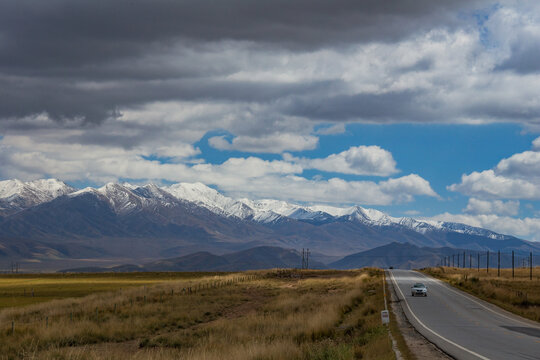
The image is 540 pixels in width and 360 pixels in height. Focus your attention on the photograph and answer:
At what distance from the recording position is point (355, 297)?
53156 mm

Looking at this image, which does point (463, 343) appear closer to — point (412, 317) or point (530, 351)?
point (530, 351)

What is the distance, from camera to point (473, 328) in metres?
31.7

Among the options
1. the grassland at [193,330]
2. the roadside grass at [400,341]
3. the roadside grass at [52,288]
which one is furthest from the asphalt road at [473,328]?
the roadside grass at [52,288]

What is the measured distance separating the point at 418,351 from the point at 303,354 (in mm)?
4861

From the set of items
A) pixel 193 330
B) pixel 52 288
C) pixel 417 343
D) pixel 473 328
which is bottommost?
pixel 52 288

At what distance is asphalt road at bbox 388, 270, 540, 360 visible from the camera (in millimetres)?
22234

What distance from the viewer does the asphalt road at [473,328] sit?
22234 mm

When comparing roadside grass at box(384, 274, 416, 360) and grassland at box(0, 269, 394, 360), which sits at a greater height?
roadside grass at box(384, 274, 416, 360)

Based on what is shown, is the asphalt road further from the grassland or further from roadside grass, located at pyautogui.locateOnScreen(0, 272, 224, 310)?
roadside grass, located at pyautogui.locateOnScreen(0, 272, 224, 310)

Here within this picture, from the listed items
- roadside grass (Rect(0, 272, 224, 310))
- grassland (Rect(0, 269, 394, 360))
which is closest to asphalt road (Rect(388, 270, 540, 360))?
grassland (Rect(0, 269, 394, 360))

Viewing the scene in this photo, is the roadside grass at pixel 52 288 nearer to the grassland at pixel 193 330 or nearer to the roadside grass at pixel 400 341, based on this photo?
the grassland at pixel 193 330

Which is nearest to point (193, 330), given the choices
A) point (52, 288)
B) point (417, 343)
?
point (417, 343)

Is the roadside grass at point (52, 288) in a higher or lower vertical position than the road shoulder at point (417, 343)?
lower

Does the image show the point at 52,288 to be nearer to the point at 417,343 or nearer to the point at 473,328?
the point at 473,328
